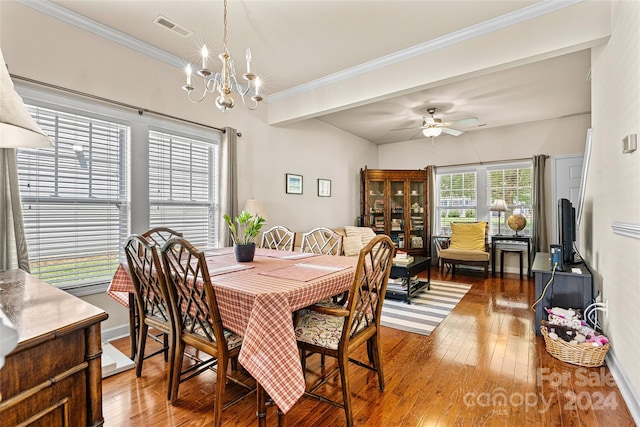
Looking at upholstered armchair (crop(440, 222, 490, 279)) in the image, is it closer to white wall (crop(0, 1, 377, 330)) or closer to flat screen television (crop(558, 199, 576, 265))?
white wall (crop(0, 1, 377, 330))

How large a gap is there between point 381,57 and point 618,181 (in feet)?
7.51

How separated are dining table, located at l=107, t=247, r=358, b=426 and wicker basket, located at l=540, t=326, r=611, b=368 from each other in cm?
177

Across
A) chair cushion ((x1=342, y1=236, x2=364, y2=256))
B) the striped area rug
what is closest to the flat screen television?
the striped area rug

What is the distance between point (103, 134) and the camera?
286 cm

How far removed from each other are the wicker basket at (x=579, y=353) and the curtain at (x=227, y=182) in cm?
327

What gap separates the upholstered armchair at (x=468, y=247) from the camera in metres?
5.26

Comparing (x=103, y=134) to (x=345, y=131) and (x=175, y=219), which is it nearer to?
(x=175, y=219)

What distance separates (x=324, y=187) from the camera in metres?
Result: 5.48

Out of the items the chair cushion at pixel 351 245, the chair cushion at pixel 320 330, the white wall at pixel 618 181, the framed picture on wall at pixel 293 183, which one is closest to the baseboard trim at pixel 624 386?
the white wall at pixel 618 181

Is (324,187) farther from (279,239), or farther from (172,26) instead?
(172,26)

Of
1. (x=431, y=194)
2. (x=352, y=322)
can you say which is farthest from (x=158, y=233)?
(x=431, y=194)

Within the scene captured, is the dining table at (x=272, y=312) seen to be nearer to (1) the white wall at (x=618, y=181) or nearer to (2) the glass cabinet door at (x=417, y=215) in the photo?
(1) the white wall at (x=618, y=181)

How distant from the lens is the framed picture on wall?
15.5 feet

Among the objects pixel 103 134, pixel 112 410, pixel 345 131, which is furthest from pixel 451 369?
pixel 345 131
